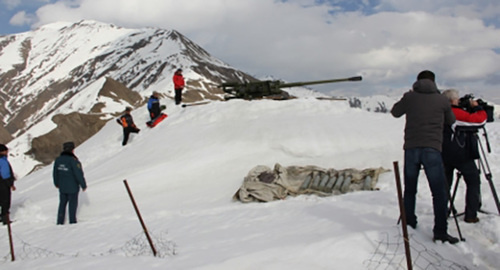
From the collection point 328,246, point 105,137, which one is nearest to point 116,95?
point 105,137

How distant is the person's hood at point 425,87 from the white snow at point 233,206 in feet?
6.58

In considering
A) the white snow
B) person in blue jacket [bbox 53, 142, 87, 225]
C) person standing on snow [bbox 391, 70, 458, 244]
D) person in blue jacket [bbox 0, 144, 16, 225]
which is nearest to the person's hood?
person standing on snow [bbox 391, 70, 458, 244]

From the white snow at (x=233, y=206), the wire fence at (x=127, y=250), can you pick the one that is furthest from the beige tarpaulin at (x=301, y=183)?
the wire fence at (x=127, y=250)

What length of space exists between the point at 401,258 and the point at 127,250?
15.0ft

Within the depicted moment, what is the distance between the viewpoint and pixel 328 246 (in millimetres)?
4938

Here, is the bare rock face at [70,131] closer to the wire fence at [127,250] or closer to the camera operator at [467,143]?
the wire fence at [127,250]

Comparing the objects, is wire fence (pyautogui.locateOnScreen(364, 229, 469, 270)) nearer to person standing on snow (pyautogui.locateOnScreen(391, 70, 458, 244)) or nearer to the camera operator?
person standing on snow (pyautogui.locateOnScreen(391, 70, 458, 244))

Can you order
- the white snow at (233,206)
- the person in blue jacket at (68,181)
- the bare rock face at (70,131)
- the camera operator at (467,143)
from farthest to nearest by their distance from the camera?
the bare rock face at (70,131) < the person in blue jacket at (68,181) < the camera operator at (467,143) < the white snow at (233,206)

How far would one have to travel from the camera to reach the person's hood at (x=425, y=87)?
5121mm

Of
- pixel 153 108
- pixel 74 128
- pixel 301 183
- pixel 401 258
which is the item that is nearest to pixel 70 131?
pixel 74 128

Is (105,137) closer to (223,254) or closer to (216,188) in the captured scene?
(216,188)

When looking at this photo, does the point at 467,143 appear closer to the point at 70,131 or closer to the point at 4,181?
the point at 4,181

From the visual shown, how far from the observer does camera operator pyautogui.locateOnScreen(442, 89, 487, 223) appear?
549 centimetres

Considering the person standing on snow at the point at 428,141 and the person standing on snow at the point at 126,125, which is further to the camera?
the person standing on snow at the point at 126,125
